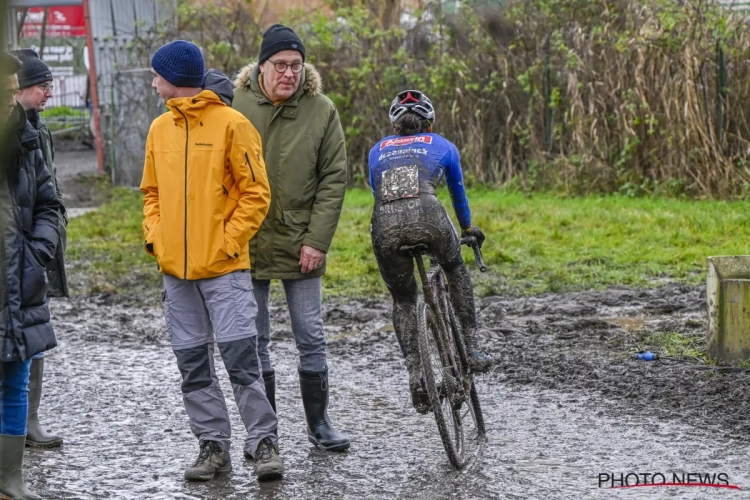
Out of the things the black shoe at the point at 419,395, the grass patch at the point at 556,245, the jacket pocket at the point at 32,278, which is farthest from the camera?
the grass patch at the point at 556,245

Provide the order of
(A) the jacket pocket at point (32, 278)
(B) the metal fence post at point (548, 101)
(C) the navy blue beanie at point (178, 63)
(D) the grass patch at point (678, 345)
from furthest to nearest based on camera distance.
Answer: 1. (B) the metal fence post at point (548, 101)
2. (D) the grass patch at point (678, 345)
3. (C) the navy blue beanie at point (178, 63)
4. (A) the jacket pocket at point (32, 278)

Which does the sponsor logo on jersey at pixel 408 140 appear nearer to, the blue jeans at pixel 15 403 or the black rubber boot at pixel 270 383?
the black rubber boot at pixel 270 383

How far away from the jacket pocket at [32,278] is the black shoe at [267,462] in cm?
110

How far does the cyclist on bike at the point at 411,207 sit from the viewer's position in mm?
4965

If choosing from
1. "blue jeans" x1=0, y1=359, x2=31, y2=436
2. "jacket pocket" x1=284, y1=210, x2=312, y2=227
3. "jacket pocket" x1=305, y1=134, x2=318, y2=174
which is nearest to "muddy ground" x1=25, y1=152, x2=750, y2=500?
"blue jeans" x1=0, y1=359, x2=31, y2=436

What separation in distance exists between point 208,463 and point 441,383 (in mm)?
1063

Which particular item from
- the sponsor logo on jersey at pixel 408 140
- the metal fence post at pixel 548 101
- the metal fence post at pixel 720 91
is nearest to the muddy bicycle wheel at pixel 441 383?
the sponsor logo on jersey at pixel 408 140

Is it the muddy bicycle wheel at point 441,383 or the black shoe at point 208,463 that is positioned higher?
the muddy bicycle wheel at point 441,383

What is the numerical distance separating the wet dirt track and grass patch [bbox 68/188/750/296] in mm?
1303

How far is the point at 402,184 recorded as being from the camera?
500 centimetres

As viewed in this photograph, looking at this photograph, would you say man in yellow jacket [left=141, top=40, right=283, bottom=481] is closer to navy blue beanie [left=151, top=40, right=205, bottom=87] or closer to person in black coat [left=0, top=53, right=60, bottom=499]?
navy blue beanie [left=151, top=40, right=205, bottom=87]

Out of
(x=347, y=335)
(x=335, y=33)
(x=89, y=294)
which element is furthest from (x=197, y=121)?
(x=335, y=33)

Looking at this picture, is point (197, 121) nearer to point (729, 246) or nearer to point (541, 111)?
point (729, 246)

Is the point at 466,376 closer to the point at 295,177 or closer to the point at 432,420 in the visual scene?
the point at 432,420
